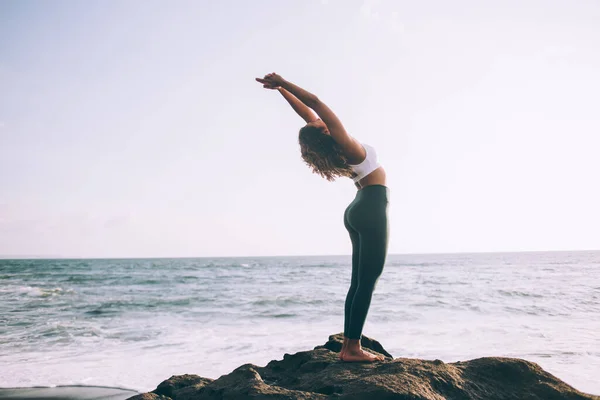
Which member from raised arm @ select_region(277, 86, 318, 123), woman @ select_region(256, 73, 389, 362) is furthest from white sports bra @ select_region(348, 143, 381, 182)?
raised arm @ select_region(277, 86, 318, 123)

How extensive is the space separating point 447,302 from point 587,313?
3.75m

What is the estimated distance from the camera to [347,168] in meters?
3.24

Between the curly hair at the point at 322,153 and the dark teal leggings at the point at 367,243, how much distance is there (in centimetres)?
23

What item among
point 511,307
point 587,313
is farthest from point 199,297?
point 587,313

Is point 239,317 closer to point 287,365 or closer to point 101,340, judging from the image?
point 101,340

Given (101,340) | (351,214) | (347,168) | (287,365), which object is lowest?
(101,340)

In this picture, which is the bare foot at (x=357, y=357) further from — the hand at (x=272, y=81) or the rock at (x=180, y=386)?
the hand at (x=272, y=81)

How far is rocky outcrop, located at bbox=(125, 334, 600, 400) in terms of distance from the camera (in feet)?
8.39

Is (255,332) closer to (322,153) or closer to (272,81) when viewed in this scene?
(322,153)

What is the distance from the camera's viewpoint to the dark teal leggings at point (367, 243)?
10.6ft

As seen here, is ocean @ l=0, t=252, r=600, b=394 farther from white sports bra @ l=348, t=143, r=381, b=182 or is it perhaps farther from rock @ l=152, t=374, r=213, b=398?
white sports bra @ l=348, t=143, r=381, b=182

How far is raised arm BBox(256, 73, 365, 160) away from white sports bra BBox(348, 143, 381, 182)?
8cm

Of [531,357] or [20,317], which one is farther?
[20,317]

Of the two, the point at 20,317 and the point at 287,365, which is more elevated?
the point at 287,365
